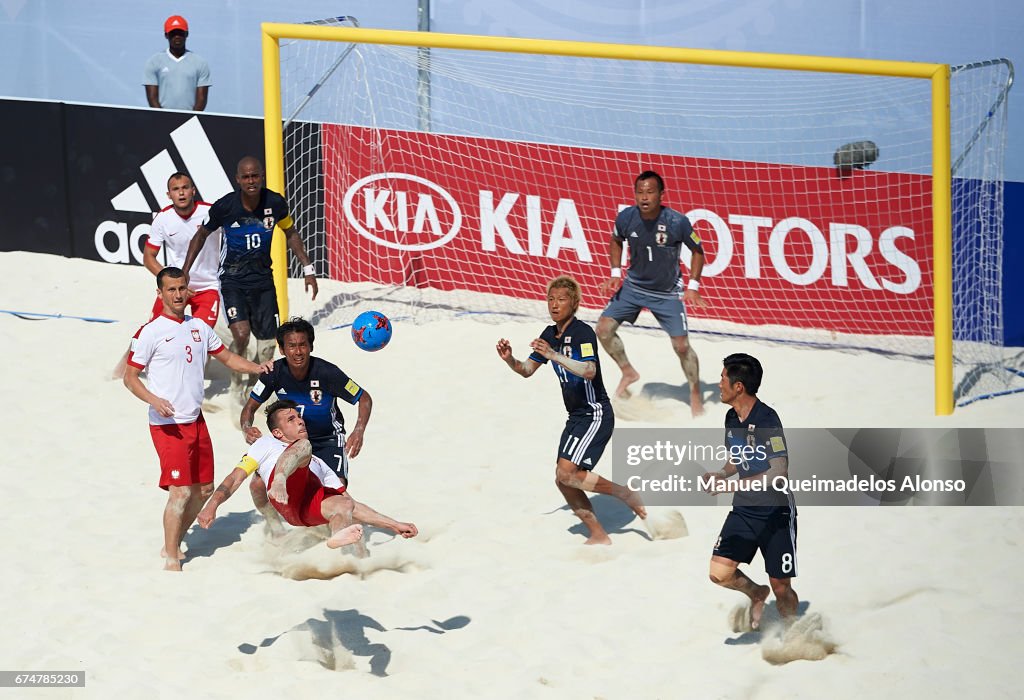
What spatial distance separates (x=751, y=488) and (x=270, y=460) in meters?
2.56

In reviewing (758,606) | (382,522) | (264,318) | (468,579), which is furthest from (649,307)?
(382,522)

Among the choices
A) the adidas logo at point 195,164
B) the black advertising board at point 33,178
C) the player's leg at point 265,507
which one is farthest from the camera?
the black advertising board at point 33,178

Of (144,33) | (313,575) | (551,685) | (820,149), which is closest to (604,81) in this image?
(820,149)

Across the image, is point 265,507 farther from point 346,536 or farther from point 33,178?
point 33,178

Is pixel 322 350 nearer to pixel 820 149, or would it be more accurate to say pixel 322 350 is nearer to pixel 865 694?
pixel 820 149

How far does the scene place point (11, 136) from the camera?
13.3 metres

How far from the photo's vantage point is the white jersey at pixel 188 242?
10172 mm

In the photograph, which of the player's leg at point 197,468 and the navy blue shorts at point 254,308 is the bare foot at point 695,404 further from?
the player's leg at point 197,468

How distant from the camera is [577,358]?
770 cm

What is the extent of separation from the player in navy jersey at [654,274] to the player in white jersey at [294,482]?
12.2 ft

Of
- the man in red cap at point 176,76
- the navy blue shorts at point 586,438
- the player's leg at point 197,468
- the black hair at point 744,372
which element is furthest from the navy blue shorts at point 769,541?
the man in red cap at point 176,76

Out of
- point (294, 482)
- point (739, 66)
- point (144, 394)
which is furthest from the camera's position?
point (739, 66)

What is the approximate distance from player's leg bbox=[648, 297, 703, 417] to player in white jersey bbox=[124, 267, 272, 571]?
11.8ft

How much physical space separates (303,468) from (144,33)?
9.03 metres
